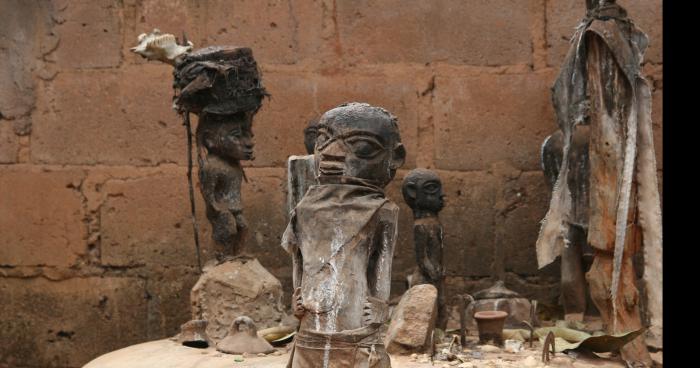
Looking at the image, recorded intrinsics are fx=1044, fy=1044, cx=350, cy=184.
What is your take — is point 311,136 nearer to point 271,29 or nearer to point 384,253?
point 271,29

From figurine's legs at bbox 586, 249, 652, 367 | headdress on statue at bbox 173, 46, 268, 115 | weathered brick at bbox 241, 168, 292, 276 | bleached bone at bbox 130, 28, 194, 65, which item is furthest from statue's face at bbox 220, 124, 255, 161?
figurine's legs at bbox 586, 249, 652, 367

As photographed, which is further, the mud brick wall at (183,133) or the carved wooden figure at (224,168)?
the mud brick wall at (183,133)

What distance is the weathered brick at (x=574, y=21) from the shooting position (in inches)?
275

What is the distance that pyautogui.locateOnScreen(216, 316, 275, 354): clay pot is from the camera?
5215 mm

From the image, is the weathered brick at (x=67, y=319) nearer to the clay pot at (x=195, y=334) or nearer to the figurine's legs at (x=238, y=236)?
the figurine's legs at (x=238, y=236)

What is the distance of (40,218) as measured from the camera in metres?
7.46

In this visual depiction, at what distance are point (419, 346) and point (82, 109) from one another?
3512 millimetres

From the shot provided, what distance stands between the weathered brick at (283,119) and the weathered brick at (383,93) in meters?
0.11

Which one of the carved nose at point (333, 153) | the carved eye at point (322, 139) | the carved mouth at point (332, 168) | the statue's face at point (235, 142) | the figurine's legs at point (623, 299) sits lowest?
the figurine's legs at point (623, 299)

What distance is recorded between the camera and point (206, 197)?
5.78 m

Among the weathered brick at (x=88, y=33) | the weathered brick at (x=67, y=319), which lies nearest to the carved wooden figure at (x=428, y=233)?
the weathered brick at (x=67, y=319)

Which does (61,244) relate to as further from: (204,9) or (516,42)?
(516,42)

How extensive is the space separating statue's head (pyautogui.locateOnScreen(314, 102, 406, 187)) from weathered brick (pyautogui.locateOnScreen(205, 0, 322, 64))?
3.54m

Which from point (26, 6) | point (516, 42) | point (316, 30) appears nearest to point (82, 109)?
point (26, 6)
